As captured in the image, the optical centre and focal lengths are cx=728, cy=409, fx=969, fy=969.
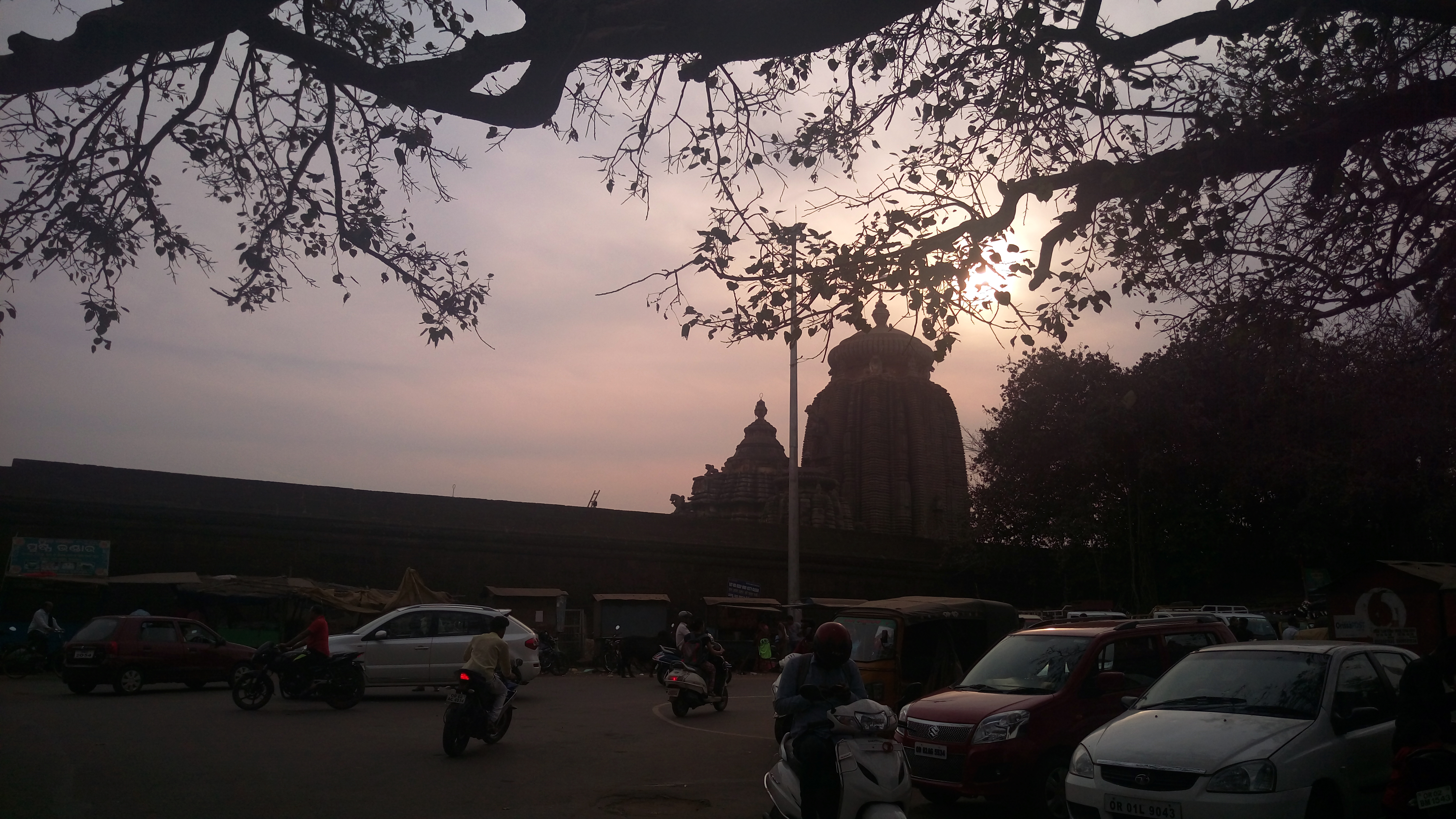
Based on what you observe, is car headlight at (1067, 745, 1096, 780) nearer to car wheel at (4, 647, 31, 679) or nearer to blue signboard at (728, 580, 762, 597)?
car wheel at (4, 647, 31, 679)

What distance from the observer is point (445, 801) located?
7.01 meters

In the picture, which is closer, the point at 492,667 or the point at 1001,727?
the point at 1001,727

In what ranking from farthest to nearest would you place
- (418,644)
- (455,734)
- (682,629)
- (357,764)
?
(682,629) → (418,644) → (455,734) → (357,764)

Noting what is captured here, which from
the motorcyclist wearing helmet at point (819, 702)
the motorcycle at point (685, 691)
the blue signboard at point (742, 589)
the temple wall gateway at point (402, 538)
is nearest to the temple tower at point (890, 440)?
the temple wall gateway at point (402, 538)

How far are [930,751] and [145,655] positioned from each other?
12597mm

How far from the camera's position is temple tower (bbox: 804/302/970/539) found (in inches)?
1816

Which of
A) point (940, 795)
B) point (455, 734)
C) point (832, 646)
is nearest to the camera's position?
point (832, 646)

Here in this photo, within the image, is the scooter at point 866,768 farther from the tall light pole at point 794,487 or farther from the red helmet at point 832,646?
the tall light pole at point 794,487

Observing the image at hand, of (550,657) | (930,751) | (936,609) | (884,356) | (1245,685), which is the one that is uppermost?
(884,356)

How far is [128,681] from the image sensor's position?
1423 cm

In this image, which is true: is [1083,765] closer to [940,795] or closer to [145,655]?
[940,795]

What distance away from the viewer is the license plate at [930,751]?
695 centimetres

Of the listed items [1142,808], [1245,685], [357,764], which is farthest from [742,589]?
[1142,808]

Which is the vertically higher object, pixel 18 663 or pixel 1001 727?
pixel 1001 727
